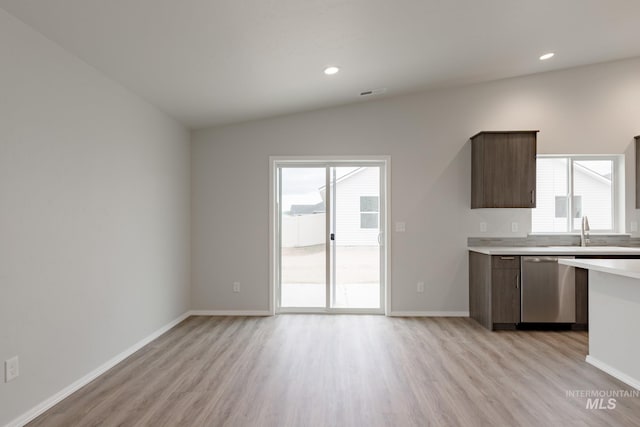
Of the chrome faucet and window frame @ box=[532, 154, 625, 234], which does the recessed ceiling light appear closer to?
window frame @ box=[532, 154, 625, 234]

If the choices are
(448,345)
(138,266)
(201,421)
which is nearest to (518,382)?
(448,345)

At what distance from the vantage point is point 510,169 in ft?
14.5

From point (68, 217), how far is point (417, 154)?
3.84 metres

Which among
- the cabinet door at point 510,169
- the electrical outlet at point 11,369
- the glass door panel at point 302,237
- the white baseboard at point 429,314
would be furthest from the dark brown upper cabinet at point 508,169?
the electrical outlet at point 11,369

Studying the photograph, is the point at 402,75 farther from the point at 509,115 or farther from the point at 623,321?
the point at 623,321

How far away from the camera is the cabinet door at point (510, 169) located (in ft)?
14.4

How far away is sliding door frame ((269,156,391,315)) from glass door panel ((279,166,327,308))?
57 mm

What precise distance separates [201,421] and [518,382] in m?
2.31

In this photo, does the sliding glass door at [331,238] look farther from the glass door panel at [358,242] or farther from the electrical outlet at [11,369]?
the electrical outlet at [11,369]

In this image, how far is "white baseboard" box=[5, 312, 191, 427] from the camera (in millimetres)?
2263

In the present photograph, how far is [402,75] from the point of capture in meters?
4.09

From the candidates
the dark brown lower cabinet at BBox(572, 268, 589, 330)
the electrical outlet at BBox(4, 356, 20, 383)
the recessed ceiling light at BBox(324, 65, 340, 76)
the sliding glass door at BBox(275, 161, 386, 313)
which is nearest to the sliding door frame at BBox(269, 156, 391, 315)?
the sliding glass door at BBox(275, 161, 386, 313)

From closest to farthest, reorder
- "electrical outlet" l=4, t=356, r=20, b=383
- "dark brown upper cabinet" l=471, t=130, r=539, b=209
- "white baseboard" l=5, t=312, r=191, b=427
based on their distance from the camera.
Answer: "electrical outlet" l=4, t=356, r=20, b=383 < "white baseboard" l=5, t=312, r=191, b=427 < "dark brown upper cabinet" l=471, t=130, r=539, b=209

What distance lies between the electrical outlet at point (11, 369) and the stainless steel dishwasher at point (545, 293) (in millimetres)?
4486
